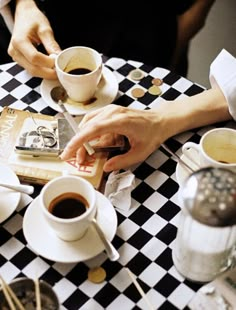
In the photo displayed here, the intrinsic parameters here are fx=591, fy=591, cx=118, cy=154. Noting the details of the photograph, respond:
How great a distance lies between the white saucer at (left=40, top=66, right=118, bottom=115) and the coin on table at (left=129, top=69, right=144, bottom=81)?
46 mm

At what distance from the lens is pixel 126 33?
5.58 feet

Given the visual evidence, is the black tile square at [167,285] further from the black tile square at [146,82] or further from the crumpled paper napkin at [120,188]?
the black tile square at [146,82]

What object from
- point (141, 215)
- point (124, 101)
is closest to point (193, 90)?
point (124, 101)

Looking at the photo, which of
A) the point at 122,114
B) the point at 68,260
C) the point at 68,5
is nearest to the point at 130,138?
the point at 122,114

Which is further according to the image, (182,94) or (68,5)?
(68,5)

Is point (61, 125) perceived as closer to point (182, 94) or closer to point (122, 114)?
point (122, 114)

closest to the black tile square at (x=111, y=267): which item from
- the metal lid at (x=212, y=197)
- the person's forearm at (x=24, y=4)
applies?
the metal lid at (x=212, y=197)

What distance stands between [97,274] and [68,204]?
0.12 m

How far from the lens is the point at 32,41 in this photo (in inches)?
52.8

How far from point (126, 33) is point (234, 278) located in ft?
3.14

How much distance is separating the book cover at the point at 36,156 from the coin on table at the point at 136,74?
22 centimetres

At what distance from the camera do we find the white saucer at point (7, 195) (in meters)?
1.04

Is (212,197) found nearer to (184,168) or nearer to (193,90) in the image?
(184,168)

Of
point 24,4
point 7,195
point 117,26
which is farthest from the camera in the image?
point 117,26
